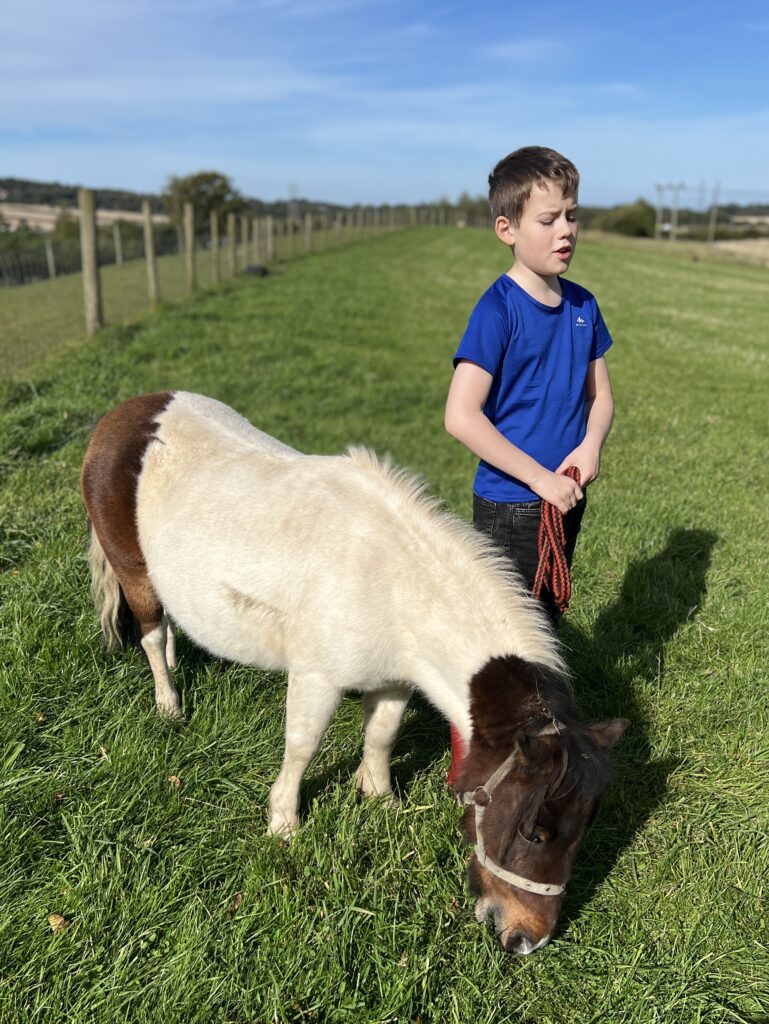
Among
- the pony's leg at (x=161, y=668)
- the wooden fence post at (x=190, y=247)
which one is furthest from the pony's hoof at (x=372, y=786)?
the wooden fence post at (x=190, y=247)

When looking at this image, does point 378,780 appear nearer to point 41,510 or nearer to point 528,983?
point 528,983

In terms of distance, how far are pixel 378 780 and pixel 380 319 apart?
14.3 meters

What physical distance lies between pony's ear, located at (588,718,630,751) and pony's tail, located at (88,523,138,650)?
230 cm

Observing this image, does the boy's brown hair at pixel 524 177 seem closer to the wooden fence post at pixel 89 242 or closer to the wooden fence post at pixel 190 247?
the wooden fence post at pixel 89 242

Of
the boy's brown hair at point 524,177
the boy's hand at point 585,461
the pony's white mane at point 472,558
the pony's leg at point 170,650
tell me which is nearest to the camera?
the pony's white mane at point 472,558

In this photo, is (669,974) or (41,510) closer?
(669,974)

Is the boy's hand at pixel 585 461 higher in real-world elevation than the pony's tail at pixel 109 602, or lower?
higher

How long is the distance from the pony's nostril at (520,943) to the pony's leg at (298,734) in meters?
0.94

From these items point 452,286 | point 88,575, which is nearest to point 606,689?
point 88,575

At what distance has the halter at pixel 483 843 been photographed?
7.11ft

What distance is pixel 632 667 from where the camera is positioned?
13.0 ft

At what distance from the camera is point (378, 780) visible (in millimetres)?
3105

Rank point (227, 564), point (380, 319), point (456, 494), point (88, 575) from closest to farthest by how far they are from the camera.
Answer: point (227, 564), point (88, 575), point (456, 494), point (380, 319)

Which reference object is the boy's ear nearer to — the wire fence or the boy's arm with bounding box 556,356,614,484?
the boy's arm with bounding box 556,356,614,484
